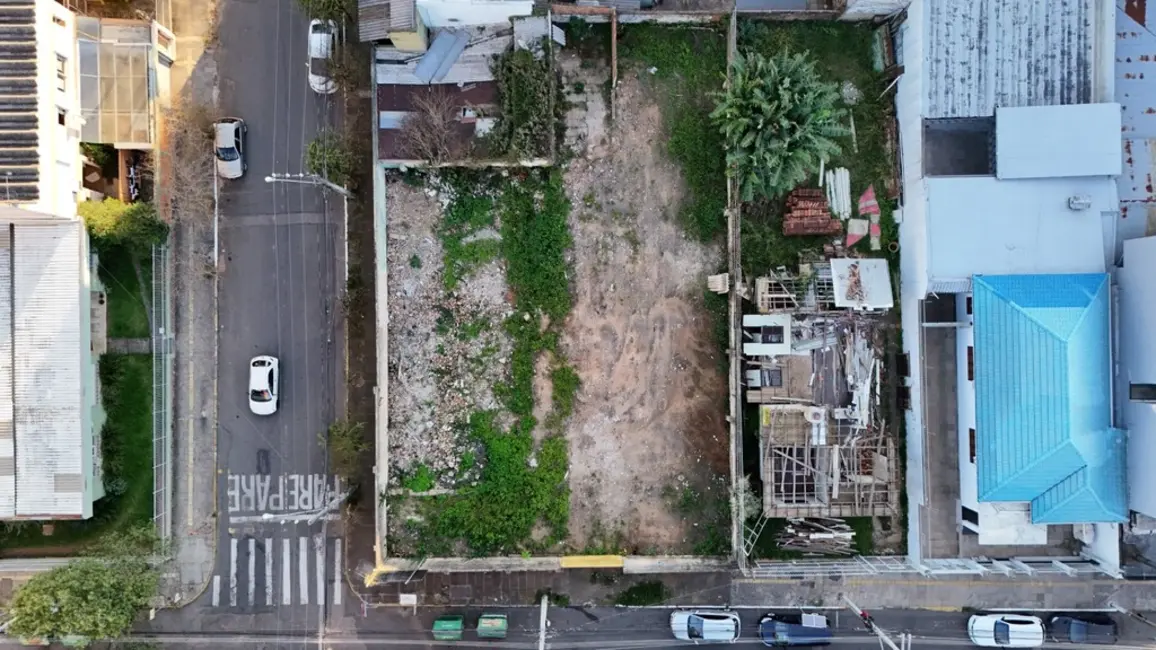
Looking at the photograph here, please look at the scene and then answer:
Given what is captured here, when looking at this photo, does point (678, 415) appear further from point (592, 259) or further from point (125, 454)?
point (125, 454)

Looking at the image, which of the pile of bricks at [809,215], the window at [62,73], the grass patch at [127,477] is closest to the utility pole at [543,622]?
the grass patch at [127,477]

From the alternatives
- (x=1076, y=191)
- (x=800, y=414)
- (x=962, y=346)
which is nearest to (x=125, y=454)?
(x=800, y=414)

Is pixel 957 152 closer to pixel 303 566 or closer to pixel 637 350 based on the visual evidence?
pixel 637 350

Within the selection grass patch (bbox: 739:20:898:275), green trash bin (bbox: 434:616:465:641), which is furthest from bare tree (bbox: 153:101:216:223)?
grass patch (bbox: 739:20:898:275)

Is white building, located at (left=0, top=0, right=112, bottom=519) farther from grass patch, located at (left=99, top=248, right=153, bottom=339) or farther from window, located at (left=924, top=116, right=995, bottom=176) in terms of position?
window, located at (left=924, top=116, right=995, bottom=176)

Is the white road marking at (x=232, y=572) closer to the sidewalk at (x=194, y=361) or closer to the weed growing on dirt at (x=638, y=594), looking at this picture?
the sidewalk at (x=194, y=361)

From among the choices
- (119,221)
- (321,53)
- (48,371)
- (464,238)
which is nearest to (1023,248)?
(464,238)
